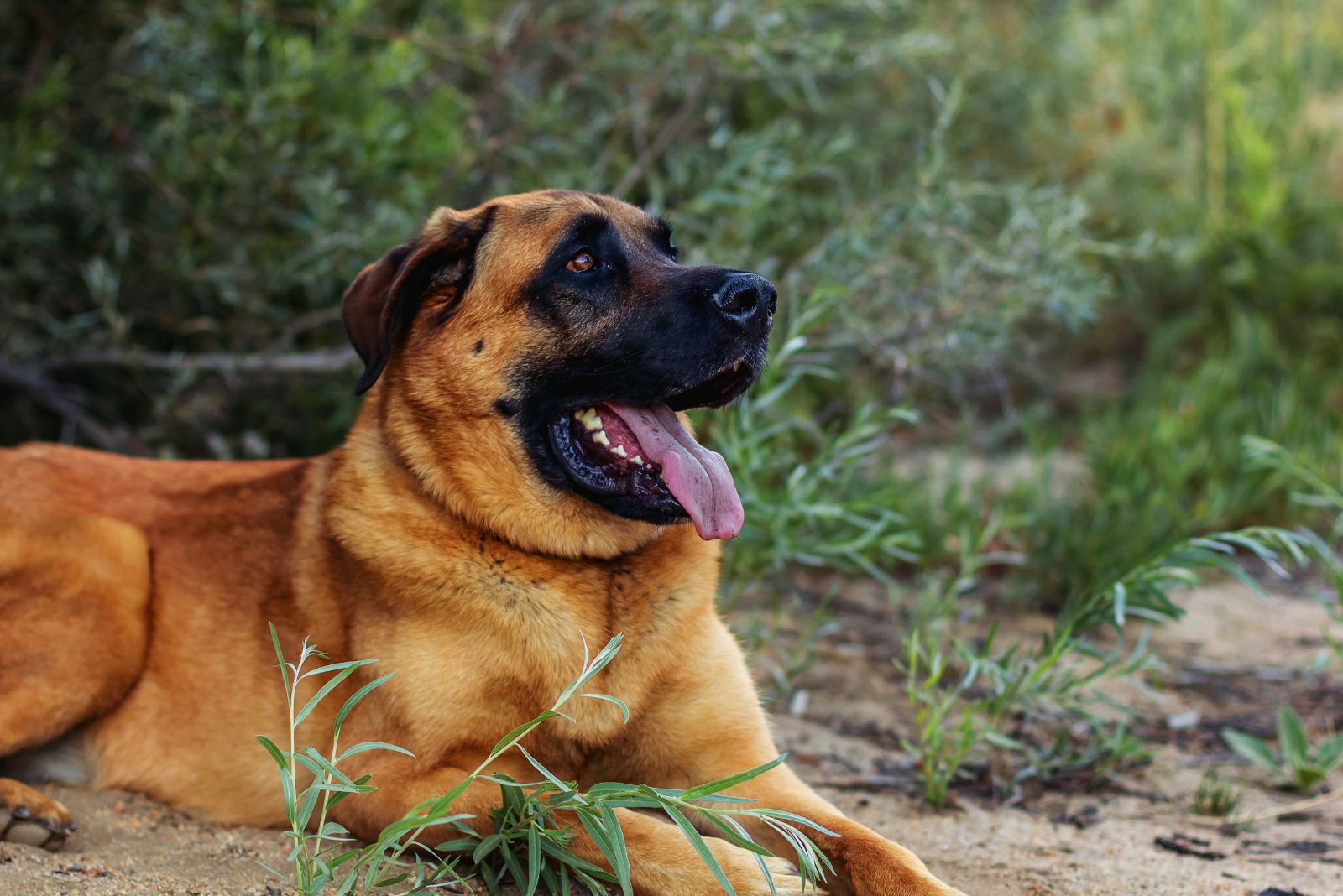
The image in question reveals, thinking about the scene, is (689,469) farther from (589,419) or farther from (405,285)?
(405,285)

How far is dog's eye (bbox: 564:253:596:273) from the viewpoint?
291 cm

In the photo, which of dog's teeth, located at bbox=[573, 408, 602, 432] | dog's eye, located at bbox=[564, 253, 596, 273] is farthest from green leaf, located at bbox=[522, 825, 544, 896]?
dog's eye, located at bbox=[564, 253, 596, 273]

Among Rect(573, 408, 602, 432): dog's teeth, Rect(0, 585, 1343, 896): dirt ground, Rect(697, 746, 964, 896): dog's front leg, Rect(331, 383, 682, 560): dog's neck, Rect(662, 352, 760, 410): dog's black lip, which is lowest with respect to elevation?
Rect(0, 585, 1343, 896): dirt ground

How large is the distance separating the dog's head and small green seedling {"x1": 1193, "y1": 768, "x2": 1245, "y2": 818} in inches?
56.6

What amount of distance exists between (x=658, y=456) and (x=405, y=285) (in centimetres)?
74

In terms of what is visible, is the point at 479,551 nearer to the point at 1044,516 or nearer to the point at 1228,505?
the point at 1044,516

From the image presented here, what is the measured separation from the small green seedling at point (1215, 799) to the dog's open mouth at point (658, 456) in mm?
1433

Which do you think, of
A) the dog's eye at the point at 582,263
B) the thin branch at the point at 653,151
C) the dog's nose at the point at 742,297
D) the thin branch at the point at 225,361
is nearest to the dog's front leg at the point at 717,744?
the dog's nose at the point at 742,297

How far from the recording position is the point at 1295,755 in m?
3.21

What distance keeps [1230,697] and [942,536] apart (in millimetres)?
1250

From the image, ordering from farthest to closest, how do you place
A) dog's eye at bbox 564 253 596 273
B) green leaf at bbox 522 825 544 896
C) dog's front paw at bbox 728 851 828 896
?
dog's eye at bbox 564 253 596 273, dog's front paw at bbox 728 851 828 896, green leaf at bbox 522 825 544 896

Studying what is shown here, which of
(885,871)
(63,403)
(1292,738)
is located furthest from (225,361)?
(1292,738)

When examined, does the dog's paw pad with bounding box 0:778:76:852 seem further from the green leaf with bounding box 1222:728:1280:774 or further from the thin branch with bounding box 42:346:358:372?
the green leaf with bounding box 1222:728:1280:774

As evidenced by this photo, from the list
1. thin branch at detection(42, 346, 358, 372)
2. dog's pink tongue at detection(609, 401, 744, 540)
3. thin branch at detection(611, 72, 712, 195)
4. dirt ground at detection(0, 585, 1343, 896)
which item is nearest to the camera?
dirt ground at detection(0, 585, 1343, 896)
